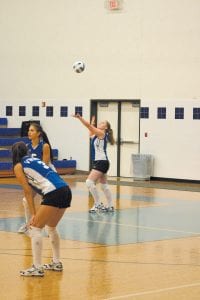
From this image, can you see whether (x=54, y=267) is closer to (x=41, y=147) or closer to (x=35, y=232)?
(x=35, y=232)

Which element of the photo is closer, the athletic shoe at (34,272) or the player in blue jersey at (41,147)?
the athletic shoe at (34,272)

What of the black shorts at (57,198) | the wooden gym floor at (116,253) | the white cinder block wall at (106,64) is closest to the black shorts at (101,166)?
the wooden gym floor at (116,253)

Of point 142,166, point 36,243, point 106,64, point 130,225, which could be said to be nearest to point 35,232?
point 36,243

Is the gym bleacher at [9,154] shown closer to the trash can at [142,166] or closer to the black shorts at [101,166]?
the trash can at [142,166]

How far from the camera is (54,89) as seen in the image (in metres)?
29.2

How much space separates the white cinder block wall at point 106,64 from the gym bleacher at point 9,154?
392mm

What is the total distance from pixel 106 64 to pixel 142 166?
4.18m

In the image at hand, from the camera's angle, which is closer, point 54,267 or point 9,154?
point 54,267

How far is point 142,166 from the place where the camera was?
26422 millimetres

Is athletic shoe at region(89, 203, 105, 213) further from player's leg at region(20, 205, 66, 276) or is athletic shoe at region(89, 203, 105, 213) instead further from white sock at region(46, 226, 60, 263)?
player's leg at region(20, 205, 66, 276)

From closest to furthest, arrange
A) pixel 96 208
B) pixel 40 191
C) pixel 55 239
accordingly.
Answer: pixel 40 191 < pixel 55 239 < pixel 96 208

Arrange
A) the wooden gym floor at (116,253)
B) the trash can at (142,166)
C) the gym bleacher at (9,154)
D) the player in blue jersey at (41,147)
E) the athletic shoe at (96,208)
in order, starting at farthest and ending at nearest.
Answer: the gym bleacher at (9,154) → the trash can at (142,166) → the athletic shoe at (96,208) → the player in blue jersey at (41,147) → the wooden gym floor at (116,253)

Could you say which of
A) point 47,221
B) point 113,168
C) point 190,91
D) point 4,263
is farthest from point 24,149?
point 113,168

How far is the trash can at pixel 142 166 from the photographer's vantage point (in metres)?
26.3
